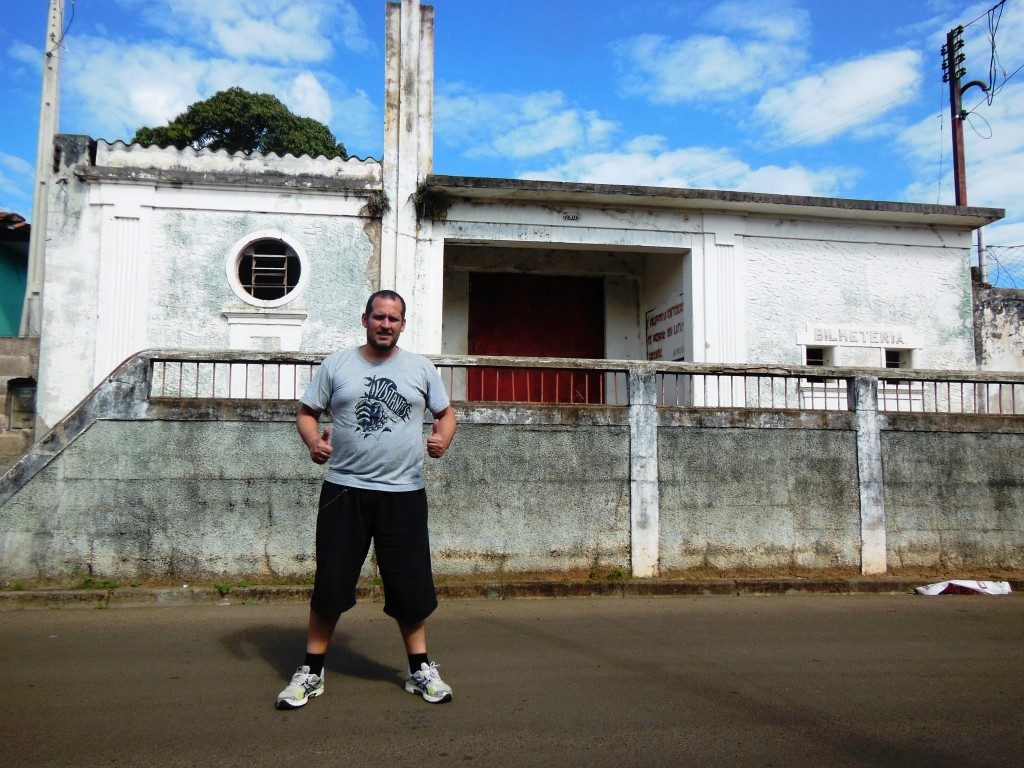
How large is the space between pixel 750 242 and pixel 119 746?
9.91m

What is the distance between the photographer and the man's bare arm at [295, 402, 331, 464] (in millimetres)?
3662

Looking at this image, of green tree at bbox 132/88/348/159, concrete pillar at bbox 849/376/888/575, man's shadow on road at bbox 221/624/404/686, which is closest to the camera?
man's shadow on road at bbox 221/624/404/686

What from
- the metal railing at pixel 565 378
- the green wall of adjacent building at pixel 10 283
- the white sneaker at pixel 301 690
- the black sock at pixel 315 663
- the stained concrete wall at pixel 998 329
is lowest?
the white sneaker at pixel 301 690

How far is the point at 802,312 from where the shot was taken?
11156mm

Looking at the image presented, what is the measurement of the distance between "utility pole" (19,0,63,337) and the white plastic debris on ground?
37.5 feet

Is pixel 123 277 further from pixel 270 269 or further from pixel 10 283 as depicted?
pixel 10 283

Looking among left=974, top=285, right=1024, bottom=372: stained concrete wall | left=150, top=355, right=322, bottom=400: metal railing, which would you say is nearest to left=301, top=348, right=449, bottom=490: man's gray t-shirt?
left=150, top=355, right=322, bottom=400: metal railing

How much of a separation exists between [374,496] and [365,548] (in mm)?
259

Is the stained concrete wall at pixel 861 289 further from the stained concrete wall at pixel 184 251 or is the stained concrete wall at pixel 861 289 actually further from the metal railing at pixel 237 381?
the metal railing at pixel 237 381

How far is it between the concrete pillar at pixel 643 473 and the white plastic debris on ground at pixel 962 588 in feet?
8.12

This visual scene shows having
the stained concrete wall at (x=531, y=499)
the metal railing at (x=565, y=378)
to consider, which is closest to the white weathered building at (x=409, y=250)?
the metal railing at (x=565, y=378)

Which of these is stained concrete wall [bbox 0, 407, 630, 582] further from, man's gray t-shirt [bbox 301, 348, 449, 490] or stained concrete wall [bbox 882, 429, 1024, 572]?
man's gray t-shirt [bbox 301, 348, 449, 490]

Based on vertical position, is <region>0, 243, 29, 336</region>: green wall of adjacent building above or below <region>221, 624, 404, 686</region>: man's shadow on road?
above

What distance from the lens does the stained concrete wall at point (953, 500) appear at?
7609 mm
